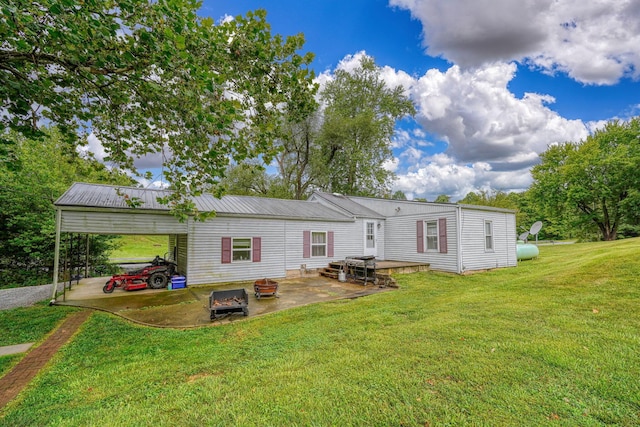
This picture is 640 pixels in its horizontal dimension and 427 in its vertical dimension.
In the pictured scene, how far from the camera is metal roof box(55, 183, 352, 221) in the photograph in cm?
879

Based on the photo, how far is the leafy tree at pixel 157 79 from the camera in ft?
11.4

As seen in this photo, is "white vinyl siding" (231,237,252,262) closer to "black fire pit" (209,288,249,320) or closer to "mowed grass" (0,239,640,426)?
"black fire pit" (209,288,249,320)

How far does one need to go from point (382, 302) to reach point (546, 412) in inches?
189

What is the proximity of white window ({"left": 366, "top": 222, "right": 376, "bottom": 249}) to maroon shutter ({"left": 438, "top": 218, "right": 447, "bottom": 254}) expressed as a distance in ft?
11.6

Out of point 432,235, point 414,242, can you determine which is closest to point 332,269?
point 414,242

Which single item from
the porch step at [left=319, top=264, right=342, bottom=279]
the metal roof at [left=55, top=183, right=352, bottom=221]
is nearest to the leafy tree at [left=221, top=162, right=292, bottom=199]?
the metal roof at [left=55, top=183, right=352, bottom=221]

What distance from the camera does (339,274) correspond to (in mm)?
11133

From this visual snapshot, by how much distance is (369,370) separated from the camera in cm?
329

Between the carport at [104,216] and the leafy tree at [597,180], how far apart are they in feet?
105

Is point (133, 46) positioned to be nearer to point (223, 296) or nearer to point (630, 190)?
point (223, 296)

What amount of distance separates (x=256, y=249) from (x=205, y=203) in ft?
9.28

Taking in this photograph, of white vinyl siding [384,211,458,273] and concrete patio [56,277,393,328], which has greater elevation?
white vinyl siding [384,211,458,273]

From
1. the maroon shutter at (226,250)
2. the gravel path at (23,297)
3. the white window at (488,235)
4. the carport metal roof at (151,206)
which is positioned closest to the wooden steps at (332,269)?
the carport metal roof at (151,206)

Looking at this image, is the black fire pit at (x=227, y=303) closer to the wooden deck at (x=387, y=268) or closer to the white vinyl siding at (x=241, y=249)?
the white vinyl siding at (x=241, y=249)
